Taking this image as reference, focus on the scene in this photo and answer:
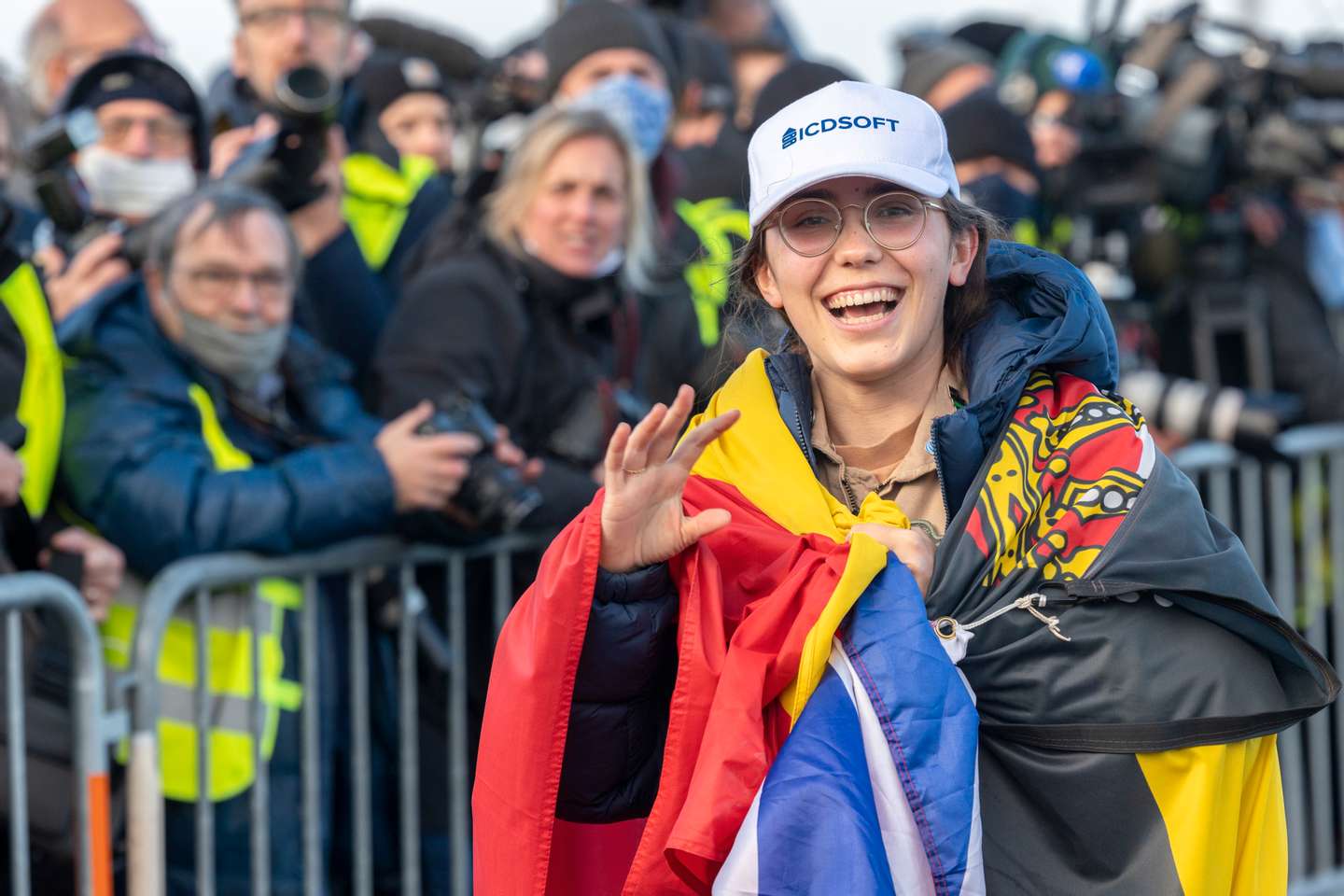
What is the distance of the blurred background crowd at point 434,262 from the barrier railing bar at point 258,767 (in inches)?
1.7

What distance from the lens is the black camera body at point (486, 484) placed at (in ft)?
13.6

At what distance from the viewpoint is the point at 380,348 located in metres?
4.61

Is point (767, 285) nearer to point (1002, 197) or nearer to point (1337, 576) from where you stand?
point (1002, 197)

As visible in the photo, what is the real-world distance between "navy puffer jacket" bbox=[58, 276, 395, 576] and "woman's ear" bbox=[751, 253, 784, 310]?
1616 millimetres

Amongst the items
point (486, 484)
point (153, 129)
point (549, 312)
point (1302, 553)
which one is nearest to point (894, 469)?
point (486, 484)

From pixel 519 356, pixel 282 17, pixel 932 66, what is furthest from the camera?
pixel 932 66

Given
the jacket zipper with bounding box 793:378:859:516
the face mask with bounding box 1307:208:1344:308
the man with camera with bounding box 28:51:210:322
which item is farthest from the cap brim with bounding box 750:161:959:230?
the face mask with bounding box 1307:208:1344:308

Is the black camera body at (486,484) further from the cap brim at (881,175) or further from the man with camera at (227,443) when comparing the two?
the cap brim at (881,175)

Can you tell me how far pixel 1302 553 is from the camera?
227 inches

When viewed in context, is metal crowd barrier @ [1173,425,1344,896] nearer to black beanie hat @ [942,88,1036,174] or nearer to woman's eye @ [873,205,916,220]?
black beanie hat @ [942,88,1036,174]

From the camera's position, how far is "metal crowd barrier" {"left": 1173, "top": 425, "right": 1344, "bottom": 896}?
5422 mm

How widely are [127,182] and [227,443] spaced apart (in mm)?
861

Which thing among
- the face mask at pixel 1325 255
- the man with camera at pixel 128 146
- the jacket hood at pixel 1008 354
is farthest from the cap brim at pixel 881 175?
the face mask at pixel 1325 255

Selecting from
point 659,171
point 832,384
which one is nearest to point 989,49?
point 659,171
